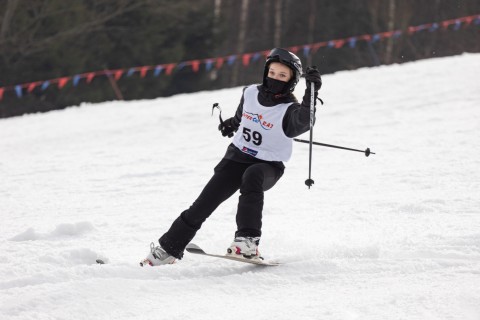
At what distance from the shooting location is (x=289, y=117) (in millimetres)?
4656

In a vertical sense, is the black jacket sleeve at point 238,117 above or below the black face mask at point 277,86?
below

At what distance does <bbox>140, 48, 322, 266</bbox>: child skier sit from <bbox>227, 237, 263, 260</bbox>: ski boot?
39 millimetres

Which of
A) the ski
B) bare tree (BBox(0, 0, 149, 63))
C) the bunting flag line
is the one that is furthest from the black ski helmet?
bare tree (BBox(0, 0, 149, 63))

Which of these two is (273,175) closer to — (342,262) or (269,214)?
(342,262)

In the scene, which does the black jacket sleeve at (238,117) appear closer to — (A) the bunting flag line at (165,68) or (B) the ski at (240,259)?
(B) the ski at (240,259)

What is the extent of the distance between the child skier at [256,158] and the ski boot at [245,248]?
39 millimetres

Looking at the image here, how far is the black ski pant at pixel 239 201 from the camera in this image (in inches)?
179

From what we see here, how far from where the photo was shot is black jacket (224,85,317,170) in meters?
4.52

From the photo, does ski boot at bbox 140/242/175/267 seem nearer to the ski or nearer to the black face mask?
the ski

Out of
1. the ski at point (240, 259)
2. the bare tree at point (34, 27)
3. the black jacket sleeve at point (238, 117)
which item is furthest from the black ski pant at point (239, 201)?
the bare tree at point (34, 27)

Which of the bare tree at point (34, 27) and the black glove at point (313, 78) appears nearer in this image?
the black glove at point (313, 78)

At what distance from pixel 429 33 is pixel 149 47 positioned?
11.2 metres

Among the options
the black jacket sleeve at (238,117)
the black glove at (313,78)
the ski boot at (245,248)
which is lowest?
the ski boot at (245,248)

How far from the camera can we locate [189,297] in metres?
3.89
